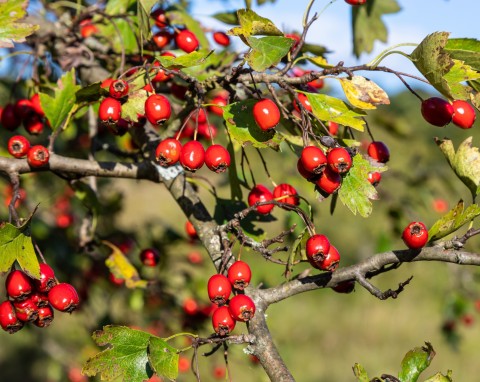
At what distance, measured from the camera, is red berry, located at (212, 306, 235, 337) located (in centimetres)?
151

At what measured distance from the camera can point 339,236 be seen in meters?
13.5

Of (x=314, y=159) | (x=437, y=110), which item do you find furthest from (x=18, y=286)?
(x=437, y=110)

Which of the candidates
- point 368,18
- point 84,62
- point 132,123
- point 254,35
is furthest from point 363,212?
point 368,18

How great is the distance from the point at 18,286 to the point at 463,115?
4.01 feet

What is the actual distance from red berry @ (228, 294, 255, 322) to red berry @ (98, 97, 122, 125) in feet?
2.00

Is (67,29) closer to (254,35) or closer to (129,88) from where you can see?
(129,88)

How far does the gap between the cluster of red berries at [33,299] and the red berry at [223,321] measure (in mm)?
374

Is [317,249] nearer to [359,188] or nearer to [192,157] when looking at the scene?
[359,188]

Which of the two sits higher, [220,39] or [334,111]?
[334,111]

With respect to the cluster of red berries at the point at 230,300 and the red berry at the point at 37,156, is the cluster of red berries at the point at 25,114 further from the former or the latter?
the cluster of red berries at the point at 230,300

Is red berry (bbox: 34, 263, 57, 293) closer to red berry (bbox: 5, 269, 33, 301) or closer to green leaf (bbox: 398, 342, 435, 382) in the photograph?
red berry (bbox: 5, 269, 33, 301)

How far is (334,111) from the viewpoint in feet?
5.37

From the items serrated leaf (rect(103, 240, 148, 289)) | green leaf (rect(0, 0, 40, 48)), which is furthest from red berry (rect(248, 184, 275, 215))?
green leaf (rect(0, 0, 40, 48))

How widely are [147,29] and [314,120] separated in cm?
60
